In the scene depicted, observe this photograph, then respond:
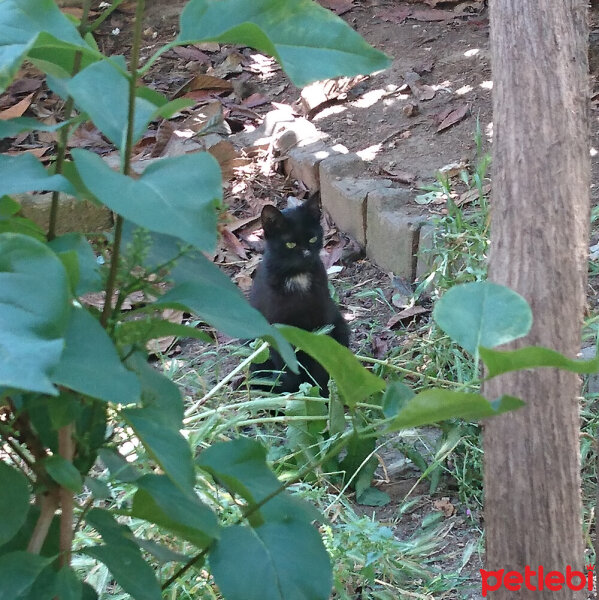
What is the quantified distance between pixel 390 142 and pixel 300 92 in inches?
43.5

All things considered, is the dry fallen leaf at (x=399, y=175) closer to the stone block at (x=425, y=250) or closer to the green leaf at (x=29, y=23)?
the stone block at (x=425, y=250)

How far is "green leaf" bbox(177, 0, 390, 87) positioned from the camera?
802mm

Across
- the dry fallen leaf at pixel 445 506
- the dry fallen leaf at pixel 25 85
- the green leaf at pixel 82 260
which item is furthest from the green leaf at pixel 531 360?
the dry fallen leaf at pixel 25 85

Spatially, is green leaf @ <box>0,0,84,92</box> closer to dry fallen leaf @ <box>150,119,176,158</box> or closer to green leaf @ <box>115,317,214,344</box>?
green leaf @ <box>115,317,214,344</box>

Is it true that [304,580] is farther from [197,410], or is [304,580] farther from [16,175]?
[197,410]

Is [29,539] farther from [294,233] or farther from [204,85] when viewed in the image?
[204,85]

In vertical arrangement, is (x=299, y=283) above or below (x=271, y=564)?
below

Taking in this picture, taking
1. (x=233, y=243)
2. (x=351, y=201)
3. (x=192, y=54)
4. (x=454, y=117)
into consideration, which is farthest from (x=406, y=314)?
(x=192, y=54)

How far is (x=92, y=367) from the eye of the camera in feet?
2.43

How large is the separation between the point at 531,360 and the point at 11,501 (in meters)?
0.55

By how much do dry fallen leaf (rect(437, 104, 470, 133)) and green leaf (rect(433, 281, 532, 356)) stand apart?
4428 millimetres

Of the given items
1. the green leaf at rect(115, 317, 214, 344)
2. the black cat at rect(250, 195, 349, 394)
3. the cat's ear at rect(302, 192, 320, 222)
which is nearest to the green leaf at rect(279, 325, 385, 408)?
the green leaf at rect(115, 317, 214, 344)

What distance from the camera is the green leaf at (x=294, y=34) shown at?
2.63ft

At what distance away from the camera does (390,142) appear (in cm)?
528
